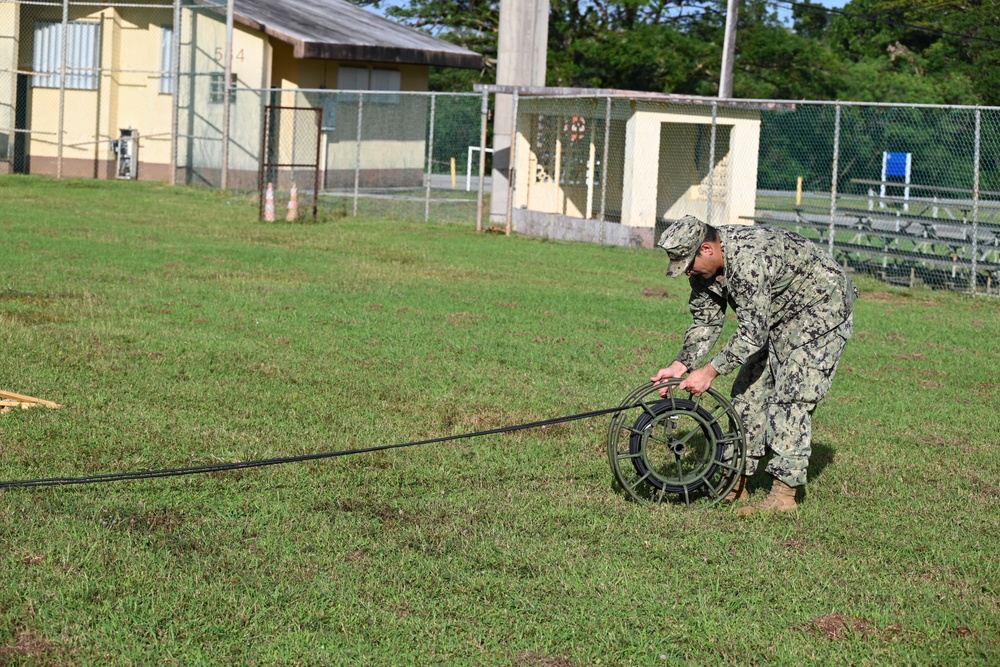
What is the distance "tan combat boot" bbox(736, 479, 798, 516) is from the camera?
6344mm

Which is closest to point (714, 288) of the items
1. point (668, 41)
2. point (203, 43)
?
point (203, 43)

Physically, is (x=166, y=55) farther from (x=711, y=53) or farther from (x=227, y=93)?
(x=711, y=53)

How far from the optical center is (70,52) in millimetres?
30719

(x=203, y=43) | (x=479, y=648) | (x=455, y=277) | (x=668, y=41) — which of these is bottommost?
(x=479, y=648)

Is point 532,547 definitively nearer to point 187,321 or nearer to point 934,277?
point 187,321

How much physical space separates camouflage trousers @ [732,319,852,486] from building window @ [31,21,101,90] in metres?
27.3

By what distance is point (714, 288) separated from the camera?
613 cm

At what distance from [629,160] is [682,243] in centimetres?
1557

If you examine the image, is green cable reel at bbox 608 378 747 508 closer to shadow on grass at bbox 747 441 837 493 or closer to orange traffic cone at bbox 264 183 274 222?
shadow on grass at bbox 747 441 837 493

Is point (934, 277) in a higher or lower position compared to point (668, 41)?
lower

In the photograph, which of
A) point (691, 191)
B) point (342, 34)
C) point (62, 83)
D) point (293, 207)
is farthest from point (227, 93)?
point (691, 191)

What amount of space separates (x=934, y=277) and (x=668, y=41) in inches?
972

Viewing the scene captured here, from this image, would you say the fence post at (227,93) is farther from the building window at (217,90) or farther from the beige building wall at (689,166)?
the beige building wall at (689,166)

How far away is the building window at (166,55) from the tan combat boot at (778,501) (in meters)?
26.1
